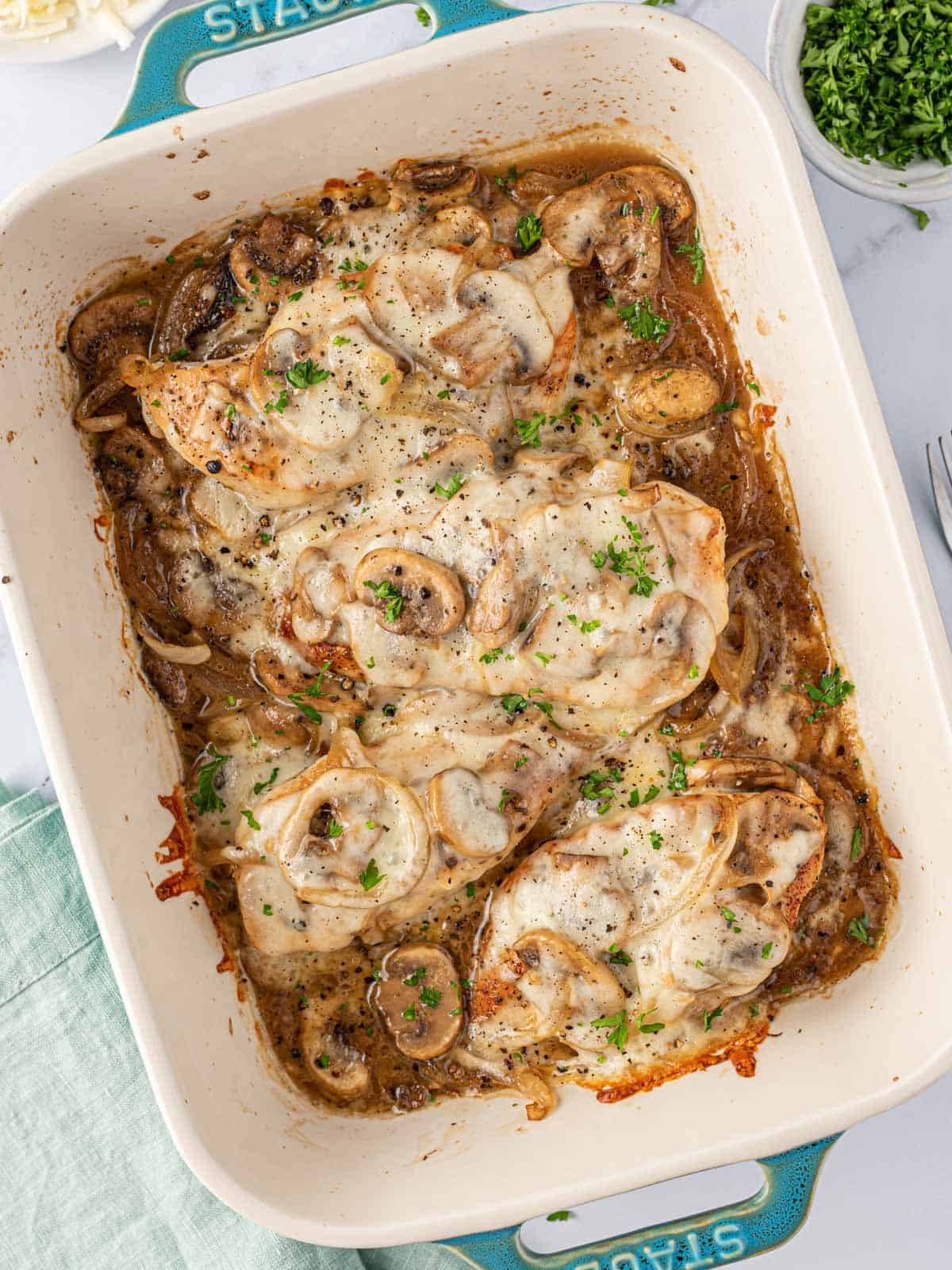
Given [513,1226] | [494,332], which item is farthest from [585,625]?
[513,1226]

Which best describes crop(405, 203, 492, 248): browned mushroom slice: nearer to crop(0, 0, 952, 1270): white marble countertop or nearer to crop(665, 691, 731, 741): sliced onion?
crop(0, 0, 952, 1270): white marble countertop

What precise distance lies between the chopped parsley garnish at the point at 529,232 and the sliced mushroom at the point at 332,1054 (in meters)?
2.25

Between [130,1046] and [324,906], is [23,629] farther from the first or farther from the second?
[130,1046]

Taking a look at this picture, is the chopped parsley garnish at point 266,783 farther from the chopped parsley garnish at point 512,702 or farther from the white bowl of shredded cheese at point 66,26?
the white bowl of shredded cheese at point 66,26

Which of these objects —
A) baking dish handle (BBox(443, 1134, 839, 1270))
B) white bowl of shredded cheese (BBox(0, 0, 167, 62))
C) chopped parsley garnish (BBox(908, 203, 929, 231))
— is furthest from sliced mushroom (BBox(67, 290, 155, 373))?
baking dish handle (BBox(443, 1134, 839, 1270))

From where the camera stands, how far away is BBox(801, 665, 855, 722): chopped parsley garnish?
3254 mm

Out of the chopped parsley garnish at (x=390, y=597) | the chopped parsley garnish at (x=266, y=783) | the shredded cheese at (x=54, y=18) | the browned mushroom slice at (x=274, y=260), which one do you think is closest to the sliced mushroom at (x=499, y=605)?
→ the chopped parsley garnish at (x=390, y=597)

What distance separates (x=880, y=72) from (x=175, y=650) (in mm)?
2609

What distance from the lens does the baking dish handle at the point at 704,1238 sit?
2.93 m

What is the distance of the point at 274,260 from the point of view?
3146 mm

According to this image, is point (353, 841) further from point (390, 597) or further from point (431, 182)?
point (431, 182)

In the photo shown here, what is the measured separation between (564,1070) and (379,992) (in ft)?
1.91

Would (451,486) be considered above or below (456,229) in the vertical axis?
below

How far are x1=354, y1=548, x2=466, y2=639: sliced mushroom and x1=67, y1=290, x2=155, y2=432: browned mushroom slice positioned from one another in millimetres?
910
